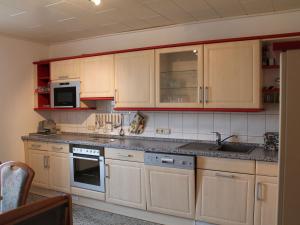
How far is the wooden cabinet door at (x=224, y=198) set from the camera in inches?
99.7

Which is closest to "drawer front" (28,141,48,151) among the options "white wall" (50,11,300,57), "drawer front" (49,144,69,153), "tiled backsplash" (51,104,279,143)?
"drawer front" (49,144,69,153)

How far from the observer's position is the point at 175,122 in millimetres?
3457

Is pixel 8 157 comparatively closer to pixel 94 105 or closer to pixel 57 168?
pixel 57 168

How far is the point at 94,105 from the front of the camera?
4031 millimetres

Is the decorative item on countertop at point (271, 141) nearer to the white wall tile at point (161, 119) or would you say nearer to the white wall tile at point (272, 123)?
the white wall tile at point (272, 123)

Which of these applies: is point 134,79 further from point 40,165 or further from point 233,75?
point 40,165

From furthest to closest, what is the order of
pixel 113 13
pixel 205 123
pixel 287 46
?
pixel 205 123
pixel 113 13
pixel 287 46

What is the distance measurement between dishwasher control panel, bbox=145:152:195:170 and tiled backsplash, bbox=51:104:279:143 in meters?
0.61

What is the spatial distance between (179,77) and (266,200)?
1585mm

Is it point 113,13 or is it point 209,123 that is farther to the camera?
point 209,123

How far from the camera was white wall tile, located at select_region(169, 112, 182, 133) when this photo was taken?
3.43 m

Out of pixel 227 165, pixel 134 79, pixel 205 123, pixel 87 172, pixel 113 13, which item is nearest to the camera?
pixel 227 165

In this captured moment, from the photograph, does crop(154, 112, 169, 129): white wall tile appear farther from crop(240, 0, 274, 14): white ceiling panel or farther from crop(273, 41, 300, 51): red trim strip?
crop(273, 41, 300, 51): red trim strip

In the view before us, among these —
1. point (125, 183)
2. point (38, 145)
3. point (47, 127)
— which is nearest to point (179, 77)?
point (125, 183)
